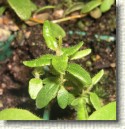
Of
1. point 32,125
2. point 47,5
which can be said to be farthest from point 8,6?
point 32,125

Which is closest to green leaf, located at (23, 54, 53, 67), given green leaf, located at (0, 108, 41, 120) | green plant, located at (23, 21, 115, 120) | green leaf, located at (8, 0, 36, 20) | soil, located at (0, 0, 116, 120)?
green plant, located at (23, 21, 115, 120)

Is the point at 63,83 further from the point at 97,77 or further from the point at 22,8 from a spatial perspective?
the point at 22,8

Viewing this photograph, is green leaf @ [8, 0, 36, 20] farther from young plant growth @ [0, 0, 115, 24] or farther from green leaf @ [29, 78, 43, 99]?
green leaf @ [29, 78, 43, 99]

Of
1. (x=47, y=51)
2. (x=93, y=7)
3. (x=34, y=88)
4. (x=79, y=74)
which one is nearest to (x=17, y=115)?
(x=34, y=88)

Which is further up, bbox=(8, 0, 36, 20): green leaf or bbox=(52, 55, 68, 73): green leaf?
bbox=(8, 0, 36, 20): green leaf

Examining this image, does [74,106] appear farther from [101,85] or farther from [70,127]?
[101,85]

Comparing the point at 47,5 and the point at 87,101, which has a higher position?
the point at 47,5

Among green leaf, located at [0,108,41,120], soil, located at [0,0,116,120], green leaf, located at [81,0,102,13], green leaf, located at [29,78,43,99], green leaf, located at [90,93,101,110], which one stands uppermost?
green leaf, located at [81,0,102,13]
